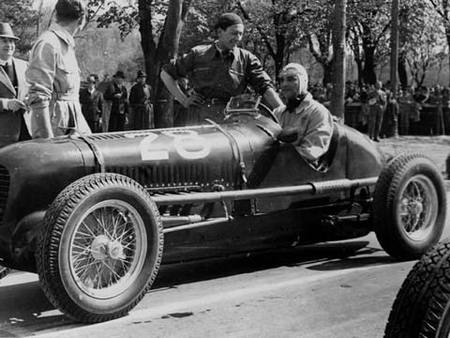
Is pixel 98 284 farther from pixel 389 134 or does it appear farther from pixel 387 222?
pixel 389 134

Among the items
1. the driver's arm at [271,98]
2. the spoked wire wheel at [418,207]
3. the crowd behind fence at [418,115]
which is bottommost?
the crowd behind fence at [418,115]

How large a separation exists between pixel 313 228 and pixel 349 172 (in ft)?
2.03

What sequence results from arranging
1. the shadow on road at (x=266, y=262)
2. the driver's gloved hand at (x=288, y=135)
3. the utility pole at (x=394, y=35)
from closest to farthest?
1. the shadow on road at (x=266, y=262)
2. the driver's gloved hand at (x=288, y=135)
3. the utility pole at (x=394, y=35)

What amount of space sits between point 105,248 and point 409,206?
291 centimetres

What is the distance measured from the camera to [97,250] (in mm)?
5133

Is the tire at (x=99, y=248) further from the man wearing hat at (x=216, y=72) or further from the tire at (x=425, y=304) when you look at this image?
the tire at (x=425, y=304)

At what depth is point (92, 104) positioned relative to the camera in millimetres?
17859

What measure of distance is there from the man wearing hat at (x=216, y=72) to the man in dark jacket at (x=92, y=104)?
426 inches

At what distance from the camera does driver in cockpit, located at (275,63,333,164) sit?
263 inches

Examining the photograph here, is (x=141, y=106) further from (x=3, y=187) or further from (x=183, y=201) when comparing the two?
(x=3, y=187)

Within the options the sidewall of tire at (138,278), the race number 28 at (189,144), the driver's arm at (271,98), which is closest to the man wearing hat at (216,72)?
the driver's arm at (271,98)

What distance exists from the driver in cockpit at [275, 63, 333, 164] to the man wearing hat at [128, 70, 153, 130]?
38.1ft

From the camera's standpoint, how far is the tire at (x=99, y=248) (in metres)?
4.79

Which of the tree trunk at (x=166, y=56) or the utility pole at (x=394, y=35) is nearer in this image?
the tree trunk at (x=166, y=56)
